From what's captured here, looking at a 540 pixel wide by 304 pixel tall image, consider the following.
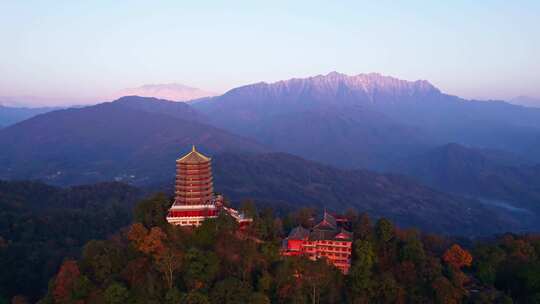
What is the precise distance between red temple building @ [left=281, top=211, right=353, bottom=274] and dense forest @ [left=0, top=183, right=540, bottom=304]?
0.77 m

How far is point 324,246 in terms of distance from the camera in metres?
34.2

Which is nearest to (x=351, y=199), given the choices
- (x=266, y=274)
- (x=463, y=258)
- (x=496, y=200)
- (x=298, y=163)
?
(x=298, y=163)

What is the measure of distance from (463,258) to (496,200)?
134158 millimetres

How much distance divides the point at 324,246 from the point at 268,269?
17.1ft

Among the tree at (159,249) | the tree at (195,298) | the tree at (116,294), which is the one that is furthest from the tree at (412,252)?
the tree at (116,294)

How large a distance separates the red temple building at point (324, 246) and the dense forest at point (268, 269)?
0.77 metres

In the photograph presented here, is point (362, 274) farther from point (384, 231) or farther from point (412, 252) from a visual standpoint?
point (412, 252)

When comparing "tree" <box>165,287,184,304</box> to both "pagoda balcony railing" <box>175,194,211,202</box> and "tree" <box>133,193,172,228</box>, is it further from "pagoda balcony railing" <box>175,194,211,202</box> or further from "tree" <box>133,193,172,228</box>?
"pagoda balcony railing" <box>175,194,211,202</box>

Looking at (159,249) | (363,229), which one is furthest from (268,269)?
(363,229)

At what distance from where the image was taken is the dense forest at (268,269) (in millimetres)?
30766

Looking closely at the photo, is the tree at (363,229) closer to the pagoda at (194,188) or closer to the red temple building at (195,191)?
the red temple building at (195,191)

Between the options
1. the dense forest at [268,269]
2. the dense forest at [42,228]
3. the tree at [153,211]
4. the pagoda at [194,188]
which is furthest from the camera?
the dense forest at [42,228]

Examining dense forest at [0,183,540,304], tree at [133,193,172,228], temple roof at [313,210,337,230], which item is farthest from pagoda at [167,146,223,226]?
temple roof at [313,210,337,230]

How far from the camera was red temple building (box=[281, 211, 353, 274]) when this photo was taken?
34.0 metres
